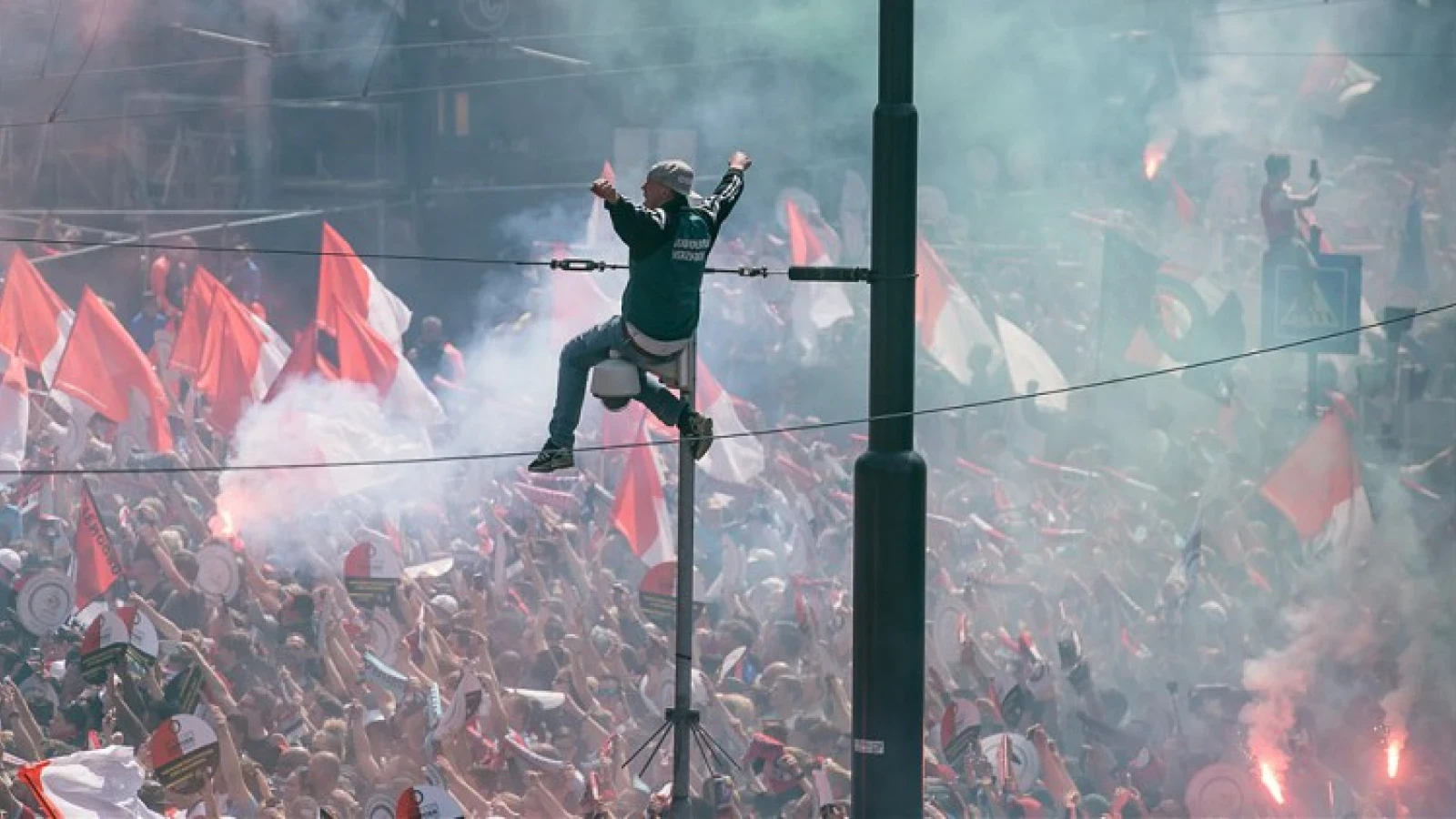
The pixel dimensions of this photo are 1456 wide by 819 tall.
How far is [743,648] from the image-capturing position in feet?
49.6

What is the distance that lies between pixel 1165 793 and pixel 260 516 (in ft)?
27.9

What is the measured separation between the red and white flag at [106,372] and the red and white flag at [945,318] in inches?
266

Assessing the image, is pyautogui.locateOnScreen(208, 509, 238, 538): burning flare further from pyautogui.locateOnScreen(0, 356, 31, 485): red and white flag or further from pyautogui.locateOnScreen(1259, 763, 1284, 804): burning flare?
pyautogui.locateOnScreen(1259, 763, 1284, 804): burning flare

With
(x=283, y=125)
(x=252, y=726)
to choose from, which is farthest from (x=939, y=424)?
(x=283, y=125)

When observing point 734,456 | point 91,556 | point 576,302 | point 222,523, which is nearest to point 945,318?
point 576,302

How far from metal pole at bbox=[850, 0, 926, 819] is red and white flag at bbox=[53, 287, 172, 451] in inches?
463

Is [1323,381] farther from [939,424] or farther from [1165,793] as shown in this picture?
[1165,793]

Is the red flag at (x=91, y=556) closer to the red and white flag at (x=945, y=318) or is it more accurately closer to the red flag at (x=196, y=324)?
the red flag at (x=196, y=324)

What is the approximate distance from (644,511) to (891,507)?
31.1 ft

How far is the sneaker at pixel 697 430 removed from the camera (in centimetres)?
782

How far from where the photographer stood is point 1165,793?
13.6 m

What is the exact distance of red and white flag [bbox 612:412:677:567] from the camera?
1641cm

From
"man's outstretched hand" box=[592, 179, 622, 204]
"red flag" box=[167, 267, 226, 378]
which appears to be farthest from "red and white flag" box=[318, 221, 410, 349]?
"man's outstretched hand" box=[592, 179, 622, 204]

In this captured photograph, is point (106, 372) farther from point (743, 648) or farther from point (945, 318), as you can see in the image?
point (945, 318)
